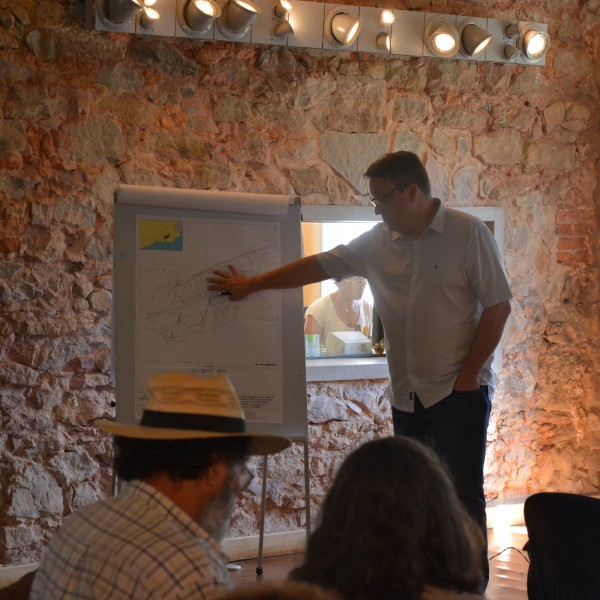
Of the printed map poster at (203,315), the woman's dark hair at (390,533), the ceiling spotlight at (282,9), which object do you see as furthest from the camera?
the ceiling spotlight at (282,9)

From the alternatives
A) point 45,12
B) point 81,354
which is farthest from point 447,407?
point 45,12

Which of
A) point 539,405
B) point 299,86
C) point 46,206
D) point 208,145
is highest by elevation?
point 299,86

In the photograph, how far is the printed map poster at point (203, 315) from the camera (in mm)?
3406

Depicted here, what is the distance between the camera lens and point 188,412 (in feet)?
5.97

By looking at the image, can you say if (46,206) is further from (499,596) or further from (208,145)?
(499,596)

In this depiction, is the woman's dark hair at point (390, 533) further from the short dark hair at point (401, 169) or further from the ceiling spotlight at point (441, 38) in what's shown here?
the ceiling spotlight at point (441, 38)

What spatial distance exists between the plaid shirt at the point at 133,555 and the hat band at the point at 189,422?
0.54ft

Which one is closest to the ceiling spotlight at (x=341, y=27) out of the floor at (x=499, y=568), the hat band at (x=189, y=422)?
the floor at (x=499, y=568)

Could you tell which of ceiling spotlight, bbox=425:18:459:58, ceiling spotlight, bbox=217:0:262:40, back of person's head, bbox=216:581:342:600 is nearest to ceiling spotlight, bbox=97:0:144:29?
ceiling spotlight, bbox=217:0:262:40

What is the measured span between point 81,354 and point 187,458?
2.39 m

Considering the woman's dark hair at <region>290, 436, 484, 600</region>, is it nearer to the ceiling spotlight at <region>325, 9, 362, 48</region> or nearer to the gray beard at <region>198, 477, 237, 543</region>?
the gray beard at <region>198, 477, 237, 543</region>

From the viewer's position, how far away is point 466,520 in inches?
64.2

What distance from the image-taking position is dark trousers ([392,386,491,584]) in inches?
131

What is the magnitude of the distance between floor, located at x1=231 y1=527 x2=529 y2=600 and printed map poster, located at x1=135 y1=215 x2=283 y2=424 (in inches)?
35.3
